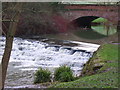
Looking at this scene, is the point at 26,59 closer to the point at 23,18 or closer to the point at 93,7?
the point at 23,18

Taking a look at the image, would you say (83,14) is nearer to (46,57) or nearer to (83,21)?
(83,21)

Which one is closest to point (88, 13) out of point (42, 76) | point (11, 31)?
point (42, 76)

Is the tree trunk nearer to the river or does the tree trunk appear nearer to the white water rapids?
the river

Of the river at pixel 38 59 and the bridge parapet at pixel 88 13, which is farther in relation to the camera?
the bridge parapet at pixel 88 13

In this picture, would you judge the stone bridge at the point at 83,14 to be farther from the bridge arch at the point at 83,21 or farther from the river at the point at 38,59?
the river at the point at 38,59

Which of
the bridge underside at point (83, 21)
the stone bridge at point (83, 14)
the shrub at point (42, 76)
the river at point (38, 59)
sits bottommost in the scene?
the river at point (38, 59)

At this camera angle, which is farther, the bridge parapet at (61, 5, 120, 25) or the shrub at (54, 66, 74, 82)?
the bridge parapet at (61, 5, 120, 25)

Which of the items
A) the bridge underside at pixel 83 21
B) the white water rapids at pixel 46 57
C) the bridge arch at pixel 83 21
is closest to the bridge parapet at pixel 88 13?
the bridge arch at pixel 83 21

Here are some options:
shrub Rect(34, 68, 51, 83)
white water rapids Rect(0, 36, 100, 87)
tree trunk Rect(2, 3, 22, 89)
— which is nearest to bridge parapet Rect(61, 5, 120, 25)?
white water rapids Rect(0, 36, 100, 87)

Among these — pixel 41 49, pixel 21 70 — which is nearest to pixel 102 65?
pixel 21 70

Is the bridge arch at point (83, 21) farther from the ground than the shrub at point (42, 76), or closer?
farther from the ground

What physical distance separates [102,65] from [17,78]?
4072 millimetres

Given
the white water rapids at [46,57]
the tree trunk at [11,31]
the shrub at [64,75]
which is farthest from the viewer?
the white water rapids at [46,57]

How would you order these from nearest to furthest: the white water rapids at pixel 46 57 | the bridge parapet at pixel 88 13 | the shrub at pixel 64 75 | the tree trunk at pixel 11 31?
the tree trunk at pixel 11 31
the shrub at pixel 64 75
the white water rapids at pixel 46 57
the bridge parapet at pixel 88 13
